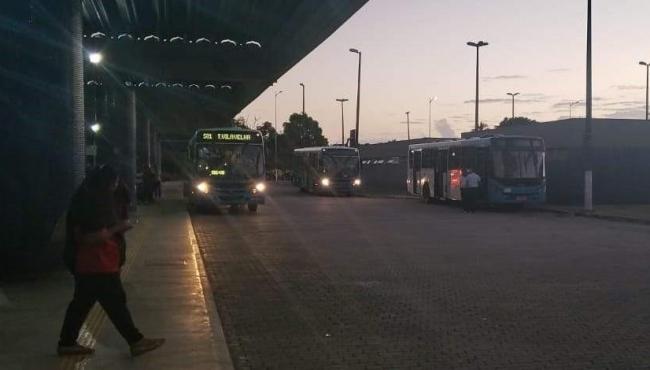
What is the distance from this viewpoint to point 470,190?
93.6 ft

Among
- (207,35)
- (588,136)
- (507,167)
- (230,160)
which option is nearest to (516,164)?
(507,167)

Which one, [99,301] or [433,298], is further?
[433,298]

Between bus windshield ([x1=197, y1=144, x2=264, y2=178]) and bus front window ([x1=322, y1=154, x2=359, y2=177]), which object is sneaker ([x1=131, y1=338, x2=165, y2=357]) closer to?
bus windshield ([x1=197, y1=144, x2=264, y2=178])

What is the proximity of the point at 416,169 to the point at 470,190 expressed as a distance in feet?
28.6

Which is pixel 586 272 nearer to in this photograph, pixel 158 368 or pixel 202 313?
pixel 202 313

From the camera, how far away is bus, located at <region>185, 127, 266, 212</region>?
27.9 meters

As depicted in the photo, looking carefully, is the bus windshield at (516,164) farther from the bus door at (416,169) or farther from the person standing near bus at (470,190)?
the bus door at (416,169)

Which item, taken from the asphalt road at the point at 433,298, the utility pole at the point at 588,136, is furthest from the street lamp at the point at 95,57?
the utility pole at the point at 588,136

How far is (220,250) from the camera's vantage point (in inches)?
643

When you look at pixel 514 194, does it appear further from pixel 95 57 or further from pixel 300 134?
pixel 300 134

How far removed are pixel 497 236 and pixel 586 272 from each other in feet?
20.9

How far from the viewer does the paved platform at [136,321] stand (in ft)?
22.4

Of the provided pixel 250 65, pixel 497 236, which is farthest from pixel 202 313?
pixel 250 65

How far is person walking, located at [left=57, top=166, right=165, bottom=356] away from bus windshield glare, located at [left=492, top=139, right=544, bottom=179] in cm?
2355
